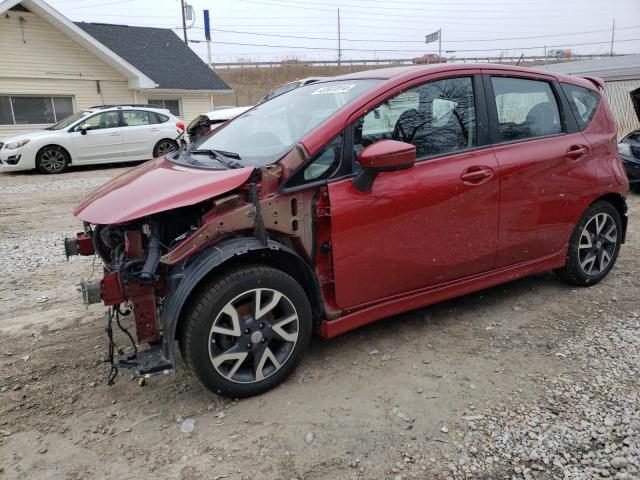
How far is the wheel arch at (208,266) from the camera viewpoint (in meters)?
2.62

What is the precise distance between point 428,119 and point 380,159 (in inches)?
27.9

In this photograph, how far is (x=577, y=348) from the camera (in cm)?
333

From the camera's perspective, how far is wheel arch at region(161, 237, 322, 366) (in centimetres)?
262

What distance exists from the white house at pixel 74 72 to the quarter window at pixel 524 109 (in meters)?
18.2

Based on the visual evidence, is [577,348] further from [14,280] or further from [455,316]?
[14,280]

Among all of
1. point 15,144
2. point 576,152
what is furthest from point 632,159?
point 15,144

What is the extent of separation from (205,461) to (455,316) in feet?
7.16

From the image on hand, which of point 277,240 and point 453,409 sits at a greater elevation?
point 277,240

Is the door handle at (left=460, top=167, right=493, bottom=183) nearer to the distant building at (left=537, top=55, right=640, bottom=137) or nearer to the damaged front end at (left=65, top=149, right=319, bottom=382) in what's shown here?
the damaged front end at (left=65, top=149, right=319, bottom=382)

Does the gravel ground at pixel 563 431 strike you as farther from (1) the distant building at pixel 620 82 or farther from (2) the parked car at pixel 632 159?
(1) the distant building at pixel 620 82

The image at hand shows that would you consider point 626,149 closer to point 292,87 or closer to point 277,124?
point 292,87

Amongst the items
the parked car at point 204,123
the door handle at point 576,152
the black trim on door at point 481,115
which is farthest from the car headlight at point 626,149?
the black trim on door at point 481,115

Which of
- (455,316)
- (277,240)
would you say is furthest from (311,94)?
(455,316)

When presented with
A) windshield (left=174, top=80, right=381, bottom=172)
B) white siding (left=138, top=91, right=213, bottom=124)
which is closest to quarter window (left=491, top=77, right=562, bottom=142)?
windshield (left=174, top=80, right=381, bottom=172)
